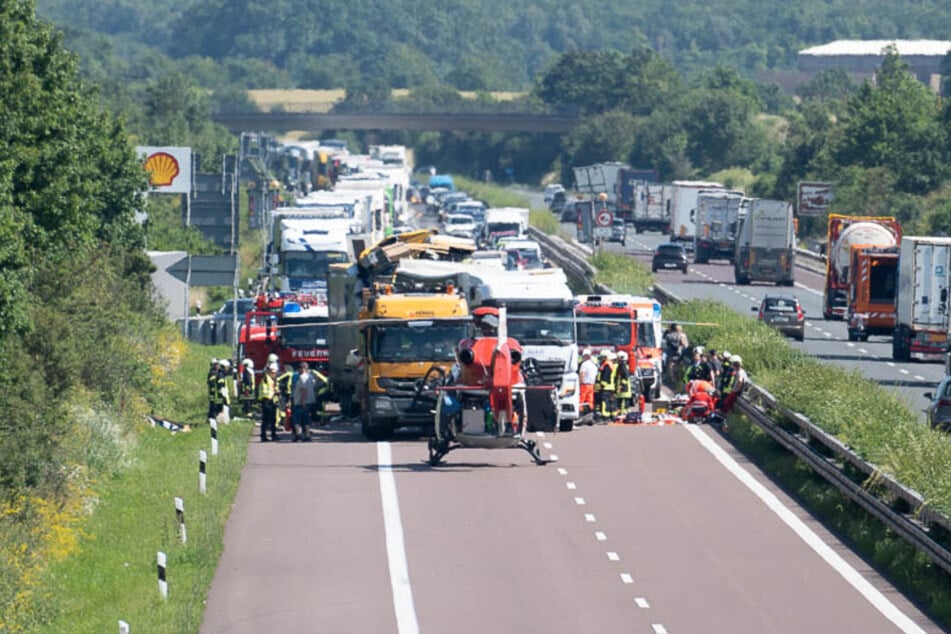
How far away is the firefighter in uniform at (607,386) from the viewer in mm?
35750

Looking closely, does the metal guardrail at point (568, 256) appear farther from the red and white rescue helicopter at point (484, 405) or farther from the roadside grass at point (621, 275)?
the red and white rescue helicopter at point (484, 405)

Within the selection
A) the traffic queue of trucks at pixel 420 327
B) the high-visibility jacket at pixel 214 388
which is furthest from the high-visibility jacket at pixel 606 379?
the high-visibility jacket at pixel 214 388

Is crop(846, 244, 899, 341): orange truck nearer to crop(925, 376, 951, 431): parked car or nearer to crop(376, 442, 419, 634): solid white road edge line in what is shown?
crop(925, 376, 951, 431): parked car

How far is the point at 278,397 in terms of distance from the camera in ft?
111

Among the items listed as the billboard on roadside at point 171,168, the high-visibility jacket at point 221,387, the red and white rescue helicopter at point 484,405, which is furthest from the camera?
the billboard on roadside at point 171,168

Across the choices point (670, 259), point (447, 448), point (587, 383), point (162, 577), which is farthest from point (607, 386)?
point (670, 259)

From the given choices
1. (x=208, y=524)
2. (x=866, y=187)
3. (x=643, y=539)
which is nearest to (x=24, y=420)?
(x=208, y=524)

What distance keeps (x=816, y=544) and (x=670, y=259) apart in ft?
195

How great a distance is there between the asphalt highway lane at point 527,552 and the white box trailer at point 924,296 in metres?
20.1

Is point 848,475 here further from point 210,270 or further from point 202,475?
point 210,270

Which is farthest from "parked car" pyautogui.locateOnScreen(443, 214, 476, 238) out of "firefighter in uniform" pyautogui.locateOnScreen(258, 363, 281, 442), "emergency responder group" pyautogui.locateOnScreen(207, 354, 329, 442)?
"firefighter in uniform" pyautogui.locateOnScreen(258, 363, 281, 442)

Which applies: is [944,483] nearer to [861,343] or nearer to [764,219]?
[861,343]

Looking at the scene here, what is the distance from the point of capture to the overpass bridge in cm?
18200

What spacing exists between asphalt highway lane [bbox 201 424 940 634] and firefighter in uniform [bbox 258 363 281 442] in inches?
63.1
